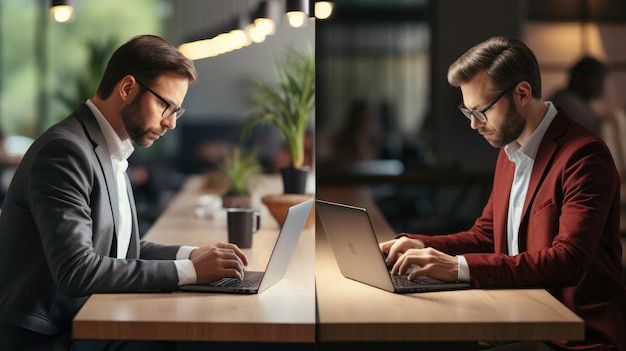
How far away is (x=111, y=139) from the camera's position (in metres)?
2.53

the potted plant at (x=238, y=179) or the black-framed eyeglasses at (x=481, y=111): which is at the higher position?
the black-framed eyeglasses at (x=481, y=111)

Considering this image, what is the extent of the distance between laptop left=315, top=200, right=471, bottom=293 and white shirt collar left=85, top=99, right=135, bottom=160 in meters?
0.61

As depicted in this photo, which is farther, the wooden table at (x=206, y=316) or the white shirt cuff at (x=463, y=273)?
the white shirt cuff at (x=463, y=273)

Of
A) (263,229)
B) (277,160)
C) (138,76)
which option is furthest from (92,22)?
(138,76)

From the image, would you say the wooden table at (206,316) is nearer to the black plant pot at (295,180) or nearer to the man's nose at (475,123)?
the man's nose at (475,123)

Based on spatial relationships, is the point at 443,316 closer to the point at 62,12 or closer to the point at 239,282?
the point at 239,282

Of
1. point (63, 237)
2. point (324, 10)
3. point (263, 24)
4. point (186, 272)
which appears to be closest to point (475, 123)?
point (324, 10)

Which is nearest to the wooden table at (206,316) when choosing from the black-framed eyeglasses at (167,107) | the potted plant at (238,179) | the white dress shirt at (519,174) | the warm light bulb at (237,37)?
the white dress shirt at (519,174)

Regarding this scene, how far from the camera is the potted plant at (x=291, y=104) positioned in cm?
353

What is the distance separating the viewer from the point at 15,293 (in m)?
2.34

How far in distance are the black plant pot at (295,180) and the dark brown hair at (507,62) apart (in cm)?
158

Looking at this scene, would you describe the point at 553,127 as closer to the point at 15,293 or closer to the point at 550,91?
the point at 550,91

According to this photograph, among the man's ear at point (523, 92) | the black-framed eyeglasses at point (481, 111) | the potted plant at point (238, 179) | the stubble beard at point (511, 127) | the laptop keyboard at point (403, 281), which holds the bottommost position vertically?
the potted plant at point (238, 179)

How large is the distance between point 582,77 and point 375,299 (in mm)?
862
